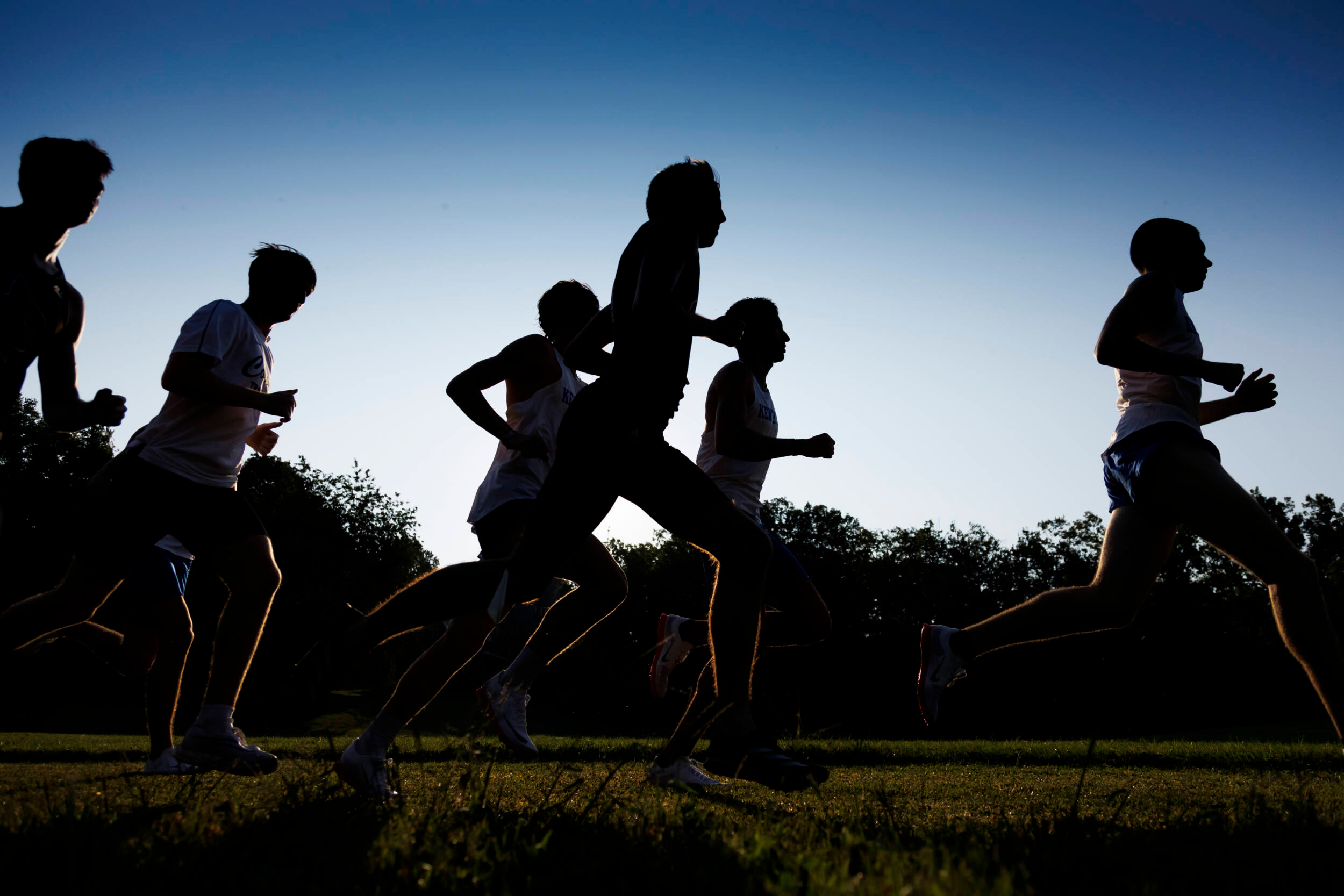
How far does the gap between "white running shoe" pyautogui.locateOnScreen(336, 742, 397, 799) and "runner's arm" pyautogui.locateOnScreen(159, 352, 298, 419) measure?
1.65m

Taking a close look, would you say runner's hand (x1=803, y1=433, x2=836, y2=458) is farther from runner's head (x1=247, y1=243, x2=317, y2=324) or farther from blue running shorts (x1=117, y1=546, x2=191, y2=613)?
blue running shorts (x1=117, y1=546, x2=191, y2=613)

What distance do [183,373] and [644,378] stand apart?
7.38 feet

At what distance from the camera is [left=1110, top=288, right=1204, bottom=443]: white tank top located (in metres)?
4.40

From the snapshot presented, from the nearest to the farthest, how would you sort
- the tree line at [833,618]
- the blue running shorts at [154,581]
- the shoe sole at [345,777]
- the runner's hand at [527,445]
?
1. the shoe sole at [345,777]
2. the runner's hand at [527,445]
3. the blue running shorts at [154,581]
4. the tree line at [833,618]

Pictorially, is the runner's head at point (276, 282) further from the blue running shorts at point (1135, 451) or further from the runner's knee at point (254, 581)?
the blue running shorts at point (1135, 451)

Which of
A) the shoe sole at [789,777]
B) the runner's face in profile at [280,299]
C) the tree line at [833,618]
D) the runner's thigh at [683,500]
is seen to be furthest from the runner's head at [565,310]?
the tree line at [833,618]

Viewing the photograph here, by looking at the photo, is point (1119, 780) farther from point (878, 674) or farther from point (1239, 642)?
point (1239, 642)

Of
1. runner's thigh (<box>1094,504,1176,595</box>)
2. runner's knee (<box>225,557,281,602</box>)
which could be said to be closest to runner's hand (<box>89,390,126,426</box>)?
runner's knee (<box>225,557,281,602</box>)

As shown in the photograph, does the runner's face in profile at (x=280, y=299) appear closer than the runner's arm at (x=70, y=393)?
No

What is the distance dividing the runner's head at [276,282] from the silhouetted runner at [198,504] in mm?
129

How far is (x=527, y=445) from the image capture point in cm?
423

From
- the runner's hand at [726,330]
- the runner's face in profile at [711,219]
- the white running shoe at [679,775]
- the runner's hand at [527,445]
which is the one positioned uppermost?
the runner's face in profile at [711,219]

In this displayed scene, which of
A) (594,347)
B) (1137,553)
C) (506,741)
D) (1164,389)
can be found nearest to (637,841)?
(506,741)

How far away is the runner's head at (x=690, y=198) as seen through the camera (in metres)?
3.82
